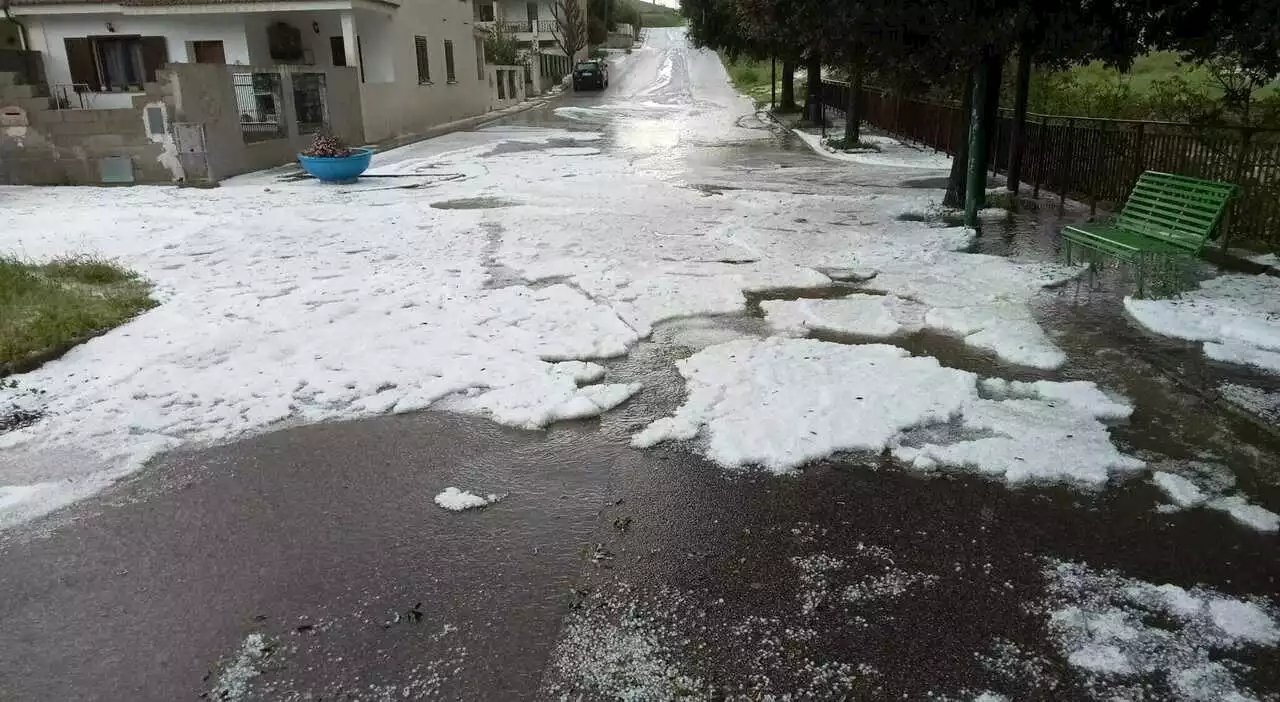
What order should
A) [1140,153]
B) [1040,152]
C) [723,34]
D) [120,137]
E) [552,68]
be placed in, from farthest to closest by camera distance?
1. [552,68]
2. [723,34]
3. [120,137]
4. [1040,152]
5. [1140,153]

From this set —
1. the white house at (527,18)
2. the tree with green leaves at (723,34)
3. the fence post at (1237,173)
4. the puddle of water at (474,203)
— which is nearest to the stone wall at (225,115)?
the puddle of water at (474,203)

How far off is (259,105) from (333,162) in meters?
3.52

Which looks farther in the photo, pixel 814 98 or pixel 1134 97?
pixel 814 98

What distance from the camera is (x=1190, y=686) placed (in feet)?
9.17

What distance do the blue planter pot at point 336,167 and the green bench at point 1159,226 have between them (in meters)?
11.8

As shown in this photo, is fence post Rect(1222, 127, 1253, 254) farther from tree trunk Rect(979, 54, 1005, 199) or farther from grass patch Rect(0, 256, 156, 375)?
grass patch Rect(0, 256, 156, 375)

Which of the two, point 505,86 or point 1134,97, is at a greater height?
point 505,86

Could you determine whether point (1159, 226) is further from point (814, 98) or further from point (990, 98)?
point (814, 98)

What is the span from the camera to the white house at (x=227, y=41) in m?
22.5

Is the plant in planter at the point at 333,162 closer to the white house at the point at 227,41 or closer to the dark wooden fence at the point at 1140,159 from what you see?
the white house at the point at 227,41

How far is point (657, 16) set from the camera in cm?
14450

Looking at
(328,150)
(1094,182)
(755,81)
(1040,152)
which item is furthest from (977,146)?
(755,81)

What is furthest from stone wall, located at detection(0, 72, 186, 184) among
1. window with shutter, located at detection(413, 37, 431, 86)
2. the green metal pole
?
the green metal pole

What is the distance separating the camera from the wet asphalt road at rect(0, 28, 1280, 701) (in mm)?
2949
